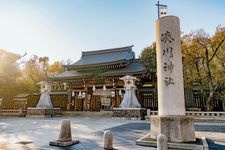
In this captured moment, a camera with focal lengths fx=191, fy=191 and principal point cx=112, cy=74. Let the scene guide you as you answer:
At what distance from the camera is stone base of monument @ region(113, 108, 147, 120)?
18.8 metres

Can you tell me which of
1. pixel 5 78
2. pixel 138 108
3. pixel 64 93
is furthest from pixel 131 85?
pixel 5 78

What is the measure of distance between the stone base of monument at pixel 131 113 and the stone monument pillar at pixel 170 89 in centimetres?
1179

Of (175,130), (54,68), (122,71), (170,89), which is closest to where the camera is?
(175,130)

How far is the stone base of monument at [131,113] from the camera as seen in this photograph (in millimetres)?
18778

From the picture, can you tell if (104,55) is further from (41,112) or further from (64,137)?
(64,137)

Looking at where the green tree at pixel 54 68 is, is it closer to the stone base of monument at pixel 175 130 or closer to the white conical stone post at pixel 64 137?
the white conical stone post at pixel 64 137

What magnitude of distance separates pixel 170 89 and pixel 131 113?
494 inches

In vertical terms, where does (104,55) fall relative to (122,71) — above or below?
above

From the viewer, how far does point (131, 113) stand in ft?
62.6

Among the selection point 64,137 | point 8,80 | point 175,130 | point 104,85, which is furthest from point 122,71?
point 175,130

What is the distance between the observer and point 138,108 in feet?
62.2

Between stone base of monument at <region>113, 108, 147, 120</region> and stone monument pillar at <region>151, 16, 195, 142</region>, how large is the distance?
11792mm

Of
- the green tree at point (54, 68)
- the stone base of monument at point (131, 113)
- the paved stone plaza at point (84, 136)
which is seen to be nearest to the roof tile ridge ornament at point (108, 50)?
the stone base of monument at point (131, 113)

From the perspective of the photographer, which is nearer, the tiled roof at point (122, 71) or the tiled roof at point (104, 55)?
the tiled roof at point (122, 71)
